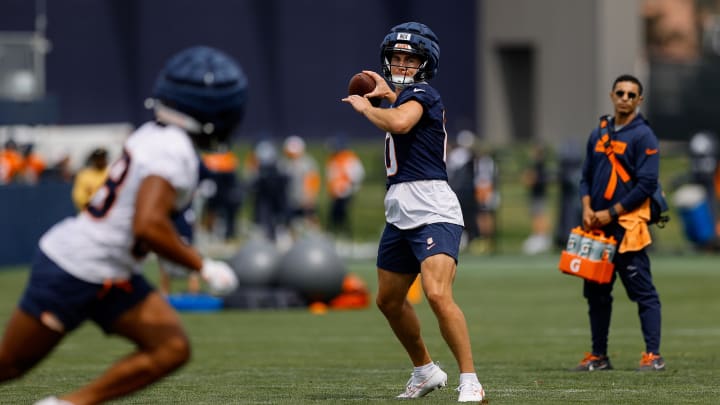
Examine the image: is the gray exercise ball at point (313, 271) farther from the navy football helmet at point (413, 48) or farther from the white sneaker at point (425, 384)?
the navy football helmet at point (413, 48)

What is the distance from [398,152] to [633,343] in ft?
17.1

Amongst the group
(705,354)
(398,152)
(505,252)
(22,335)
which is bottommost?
(505,252)

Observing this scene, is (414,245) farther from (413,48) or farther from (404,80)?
(413,48)

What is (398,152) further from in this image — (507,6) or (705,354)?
(507,6)

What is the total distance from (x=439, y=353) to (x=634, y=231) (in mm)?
2770

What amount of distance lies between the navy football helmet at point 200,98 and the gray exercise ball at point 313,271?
34.6 ft

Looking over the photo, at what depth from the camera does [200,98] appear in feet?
20.8

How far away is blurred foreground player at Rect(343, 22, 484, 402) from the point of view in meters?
8.05

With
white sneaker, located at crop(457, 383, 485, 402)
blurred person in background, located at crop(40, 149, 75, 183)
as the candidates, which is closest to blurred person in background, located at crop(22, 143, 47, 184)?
blurred person in background, located at crop(40, 149, 75, 183)

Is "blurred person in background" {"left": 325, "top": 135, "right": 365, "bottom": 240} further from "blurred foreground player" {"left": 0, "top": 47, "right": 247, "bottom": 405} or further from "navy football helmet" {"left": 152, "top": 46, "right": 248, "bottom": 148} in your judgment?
"blurred foreground player" {"left": 0, "top": 47, "right": 247, "bottom": 405}

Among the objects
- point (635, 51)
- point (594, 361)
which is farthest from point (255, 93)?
point (594, 361)

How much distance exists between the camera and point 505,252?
26.9 m

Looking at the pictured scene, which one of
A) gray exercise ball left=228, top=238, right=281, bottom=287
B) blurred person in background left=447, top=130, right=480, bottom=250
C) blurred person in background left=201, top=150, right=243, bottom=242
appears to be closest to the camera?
gray exercise ball left=228, top=238, right=281, bottom=287

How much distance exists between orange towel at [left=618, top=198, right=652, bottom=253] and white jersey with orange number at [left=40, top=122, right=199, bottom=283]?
4.55 m
